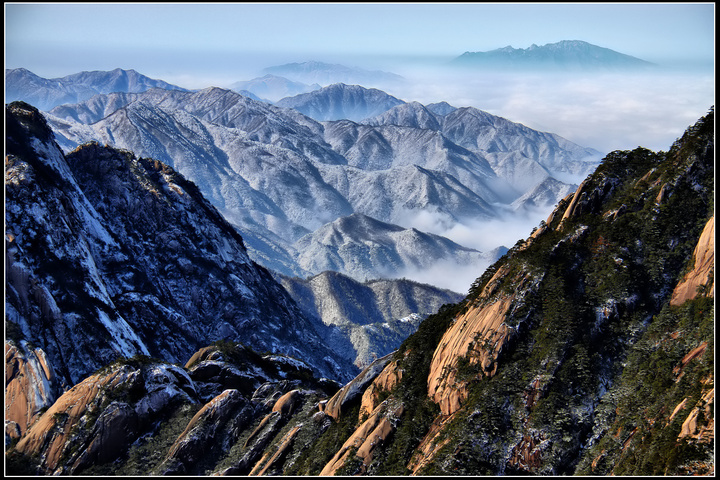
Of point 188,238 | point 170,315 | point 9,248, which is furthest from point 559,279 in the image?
point 188,238

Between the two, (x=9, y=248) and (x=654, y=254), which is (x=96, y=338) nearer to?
(x=9, y=248)

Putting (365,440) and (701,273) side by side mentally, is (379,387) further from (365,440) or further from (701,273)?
(701,273)

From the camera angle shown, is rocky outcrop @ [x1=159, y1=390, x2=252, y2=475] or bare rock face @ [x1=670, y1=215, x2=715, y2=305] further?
rocky outcrop @ [x1=159, y1=390, x2=252, y2=475]

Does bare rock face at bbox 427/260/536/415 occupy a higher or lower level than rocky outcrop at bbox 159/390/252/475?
higher

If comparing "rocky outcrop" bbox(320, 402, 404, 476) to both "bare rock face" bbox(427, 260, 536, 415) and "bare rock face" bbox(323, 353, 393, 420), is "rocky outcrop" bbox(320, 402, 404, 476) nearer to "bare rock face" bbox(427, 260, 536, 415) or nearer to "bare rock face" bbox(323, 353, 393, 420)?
"bare rock face" bbox(427, 260, 536, 415)

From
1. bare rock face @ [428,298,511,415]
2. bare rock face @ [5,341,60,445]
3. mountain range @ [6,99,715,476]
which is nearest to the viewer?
mountain range @ [6,99,715,476]

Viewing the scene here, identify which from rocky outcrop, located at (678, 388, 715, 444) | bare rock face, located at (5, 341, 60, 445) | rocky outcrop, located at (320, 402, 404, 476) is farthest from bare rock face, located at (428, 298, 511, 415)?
bare rock face, located at (5, 341, 60, 445)
